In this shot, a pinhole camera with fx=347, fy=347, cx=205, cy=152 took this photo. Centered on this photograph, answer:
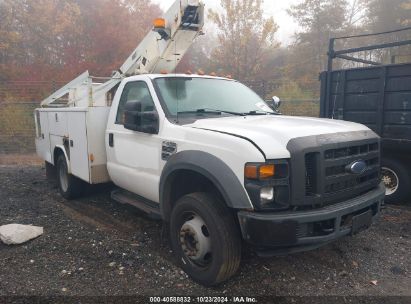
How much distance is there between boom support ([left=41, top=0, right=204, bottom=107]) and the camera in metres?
5.19

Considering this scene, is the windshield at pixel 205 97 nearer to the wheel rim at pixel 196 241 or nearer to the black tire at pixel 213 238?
the black tire at pixel 213 238

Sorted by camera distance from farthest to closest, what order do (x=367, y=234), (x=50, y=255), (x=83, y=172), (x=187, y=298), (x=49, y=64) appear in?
(x=49, y=64) → (x=83, y=172) → (x=367, y=234) → (x=50, y=255) → (x=187, y=298)

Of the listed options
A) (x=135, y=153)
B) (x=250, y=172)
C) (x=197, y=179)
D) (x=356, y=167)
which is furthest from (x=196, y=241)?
(x=356, y=167)

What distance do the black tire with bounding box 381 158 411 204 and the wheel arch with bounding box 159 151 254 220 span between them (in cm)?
347

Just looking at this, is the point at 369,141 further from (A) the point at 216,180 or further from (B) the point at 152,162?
(B) the point at 152,162

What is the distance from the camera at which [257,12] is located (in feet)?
58.5

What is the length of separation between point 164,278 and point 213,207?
36.7 inches

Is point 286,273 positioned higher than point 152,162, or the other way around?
point 152,162

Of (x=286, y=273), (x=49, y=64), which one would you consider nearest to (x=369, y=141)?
(x=286, y=273)

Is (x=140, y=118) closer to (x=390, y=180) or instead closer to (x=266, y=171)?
(x=266, y=171)

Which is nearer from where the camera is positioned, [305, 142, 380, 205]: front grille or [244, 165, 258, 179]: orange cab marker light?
[244, 165, 258, 179]: orange cab marker light

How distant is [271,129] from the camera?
3066mm

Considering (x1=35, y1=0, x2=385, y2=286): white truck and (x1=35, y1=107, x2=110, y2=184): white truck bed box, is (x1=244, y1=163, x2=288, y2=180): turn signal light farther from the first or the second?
(x1=35, y1=107, x2=110, y2=184): white truck bed box

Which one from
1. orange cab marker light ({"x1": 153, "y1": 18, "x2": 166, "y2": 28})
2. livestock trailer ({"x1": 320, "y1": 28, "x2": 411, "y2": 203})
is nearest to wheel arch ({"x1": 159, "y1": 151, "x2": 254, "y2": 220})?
orange cab marker light ({"x1": 153, "y1": 18, "x2": 166, "y2": 28})
